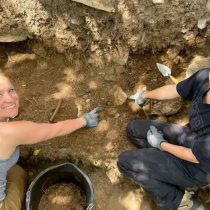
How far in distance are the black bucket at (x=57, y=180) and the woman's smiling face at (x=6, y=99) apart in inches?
31.2

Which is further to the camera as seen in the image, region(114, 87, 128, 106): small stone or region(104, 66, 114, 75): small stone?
region(104, 66, 114, 75): small stone

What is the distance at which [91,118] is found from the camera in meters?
2.20

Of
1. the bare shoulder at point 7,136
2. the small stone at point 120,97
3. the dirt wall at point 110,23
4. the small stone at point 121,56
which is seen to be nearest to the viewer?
the bare shoulder at point 7,136

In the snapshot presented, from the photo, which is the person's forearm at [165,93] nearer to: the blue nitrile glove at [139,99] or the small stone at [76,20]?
the blue nitrile glove at [139,99]

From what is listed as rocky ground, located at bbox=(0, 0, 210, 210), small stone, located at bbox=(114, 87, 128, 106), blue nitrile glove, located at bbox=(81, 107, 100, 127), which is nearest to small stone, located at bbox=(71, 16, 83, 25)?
rocky ground, located at bbox=(0, 0, 210, 210)

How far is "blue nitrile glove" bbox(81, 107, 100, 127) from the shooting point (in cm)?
215

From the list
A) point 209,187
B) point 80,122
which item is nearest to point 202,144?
point 209,187

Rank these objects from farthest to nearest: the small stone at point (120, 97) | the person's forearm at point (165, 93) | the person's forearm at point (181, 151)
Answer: the small stone at point (120, 97) < the person's forearm at point (165, 93) < the person's forearm at point (181, 151)

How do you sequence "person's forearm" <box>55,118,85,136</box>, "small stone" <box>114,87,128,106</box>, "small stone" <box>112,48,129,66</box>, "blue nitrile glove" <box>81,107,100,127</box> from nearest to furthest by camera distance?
1. "person's forearm" <box>55,118,85,136</box>
2. "blue nitrile glove" <box>81,107,100,127</box>
3. "small stone" <box>114,87,128,106</box>
4. "small stone" <box>112,48,129,66</box>

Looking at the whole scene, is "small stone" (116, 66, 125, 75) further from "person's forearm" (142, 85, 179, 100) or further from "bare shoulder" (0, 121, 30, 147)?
"bare shoulder" (0, 121, 30, 147)

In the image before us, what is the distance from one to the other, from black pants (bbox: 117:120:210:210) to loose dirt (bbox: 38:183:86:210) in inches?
24.2

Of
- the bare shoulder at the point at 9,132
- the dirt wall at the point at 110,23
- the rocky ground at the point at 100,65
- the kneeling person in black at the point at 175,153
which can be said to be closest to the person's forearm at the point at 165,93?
the kneeling person in black at the point at 175,153

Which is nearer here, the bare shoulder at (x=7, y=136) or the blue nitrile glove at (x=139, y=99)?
the bare shoulder at (x=7, y=136)

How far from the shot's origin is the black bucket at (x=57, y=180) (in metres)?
1.98
